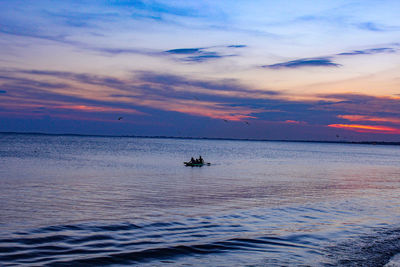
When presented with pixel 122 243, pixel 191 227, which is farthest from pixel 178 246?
pixel 191 227

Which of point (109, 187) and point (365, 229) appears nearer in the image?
point (365, 229)

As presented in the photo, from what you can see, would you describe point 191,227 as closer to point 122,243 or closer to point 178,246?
point 178,246

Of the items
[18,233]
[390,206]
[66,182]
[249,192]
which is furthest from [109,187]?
[390,206]

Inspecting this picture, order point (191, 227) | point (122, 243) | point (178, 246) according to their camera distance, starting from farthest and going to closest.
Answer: point (191, 227), point (122, 243), point (178, 246)

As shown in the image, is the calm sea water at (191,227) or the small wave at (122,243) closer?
the small wave at (122,243)

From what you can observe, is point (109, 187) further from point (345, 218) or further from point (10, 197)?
point (345, 218)

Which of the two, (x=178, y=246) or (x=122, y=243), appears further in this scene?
(x=122, y=243)

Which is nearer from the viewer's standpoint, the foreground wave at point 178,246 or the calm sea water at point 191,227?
the foreground wave at point 178,246

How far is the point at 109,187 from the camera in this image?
28219mm

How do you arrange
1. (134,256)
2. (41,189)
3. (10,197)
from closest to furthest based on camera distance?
(134,256) → (10,197) → (41,189)

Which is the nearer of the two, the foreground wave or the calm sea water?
the foreground wave

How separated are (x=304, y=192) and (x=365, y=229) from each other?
1224 centimetres

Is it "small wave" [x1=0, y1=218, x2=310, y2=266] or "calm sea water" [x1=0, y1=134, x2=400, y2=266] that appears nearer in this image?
"small wave" [x1=0, y1=218, x2=310, y2=266]

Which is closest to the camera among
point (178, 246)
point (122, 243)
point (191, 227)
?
point (178, 246)
